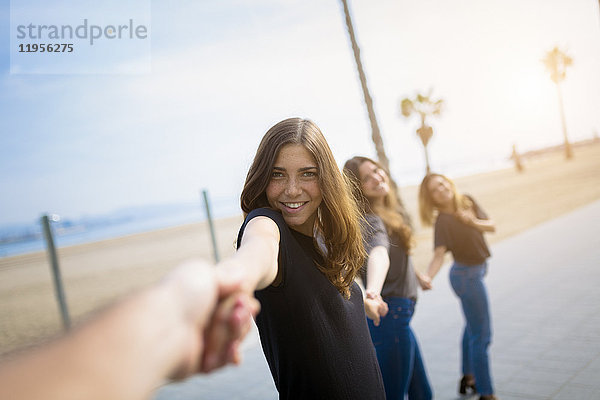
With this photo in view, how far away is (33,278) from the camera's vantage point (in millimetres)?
21656

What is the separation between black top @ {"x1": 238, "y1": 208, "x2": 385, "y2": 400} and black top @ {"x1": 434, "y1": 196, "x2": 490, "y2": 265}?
2.80m

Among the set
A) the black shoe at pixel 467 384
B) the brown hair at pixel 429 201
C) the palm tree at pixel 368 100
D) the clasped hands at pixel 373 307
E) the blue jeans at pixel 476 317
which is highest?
the palm tree at pixel 368 100

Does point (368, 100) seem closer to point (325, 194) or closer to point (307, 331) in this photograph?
point (325, 194)

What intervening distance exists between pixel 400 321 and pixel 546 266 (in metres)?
5.86

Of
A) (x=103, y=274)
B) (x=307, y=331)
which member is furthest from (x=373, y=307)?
(x=103, y=274)

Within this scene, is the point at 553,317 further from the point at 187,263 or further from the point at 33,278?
the point at 33,278

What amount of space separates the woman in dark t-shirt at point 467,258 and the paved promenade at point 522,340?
0.27 meters

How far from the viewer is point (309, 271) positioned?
5.70 feet

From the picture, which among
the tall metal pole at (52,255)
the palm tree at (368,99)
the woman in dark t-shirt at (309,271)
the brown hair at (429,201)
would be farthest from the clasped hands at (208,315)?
the palm tree at (368,99)

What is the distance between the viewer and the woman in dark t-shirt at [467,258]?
14.1 feet

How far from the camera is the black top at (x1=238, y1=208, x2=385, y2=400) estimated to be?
1683 millimetres

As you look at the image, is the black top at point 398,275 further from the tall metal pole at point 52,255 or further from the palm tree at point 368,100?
the palm tree at point 368,100

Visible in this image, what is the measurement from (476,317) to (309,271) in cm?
306

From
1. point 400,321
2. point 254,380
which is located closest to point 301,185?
point 400,321
